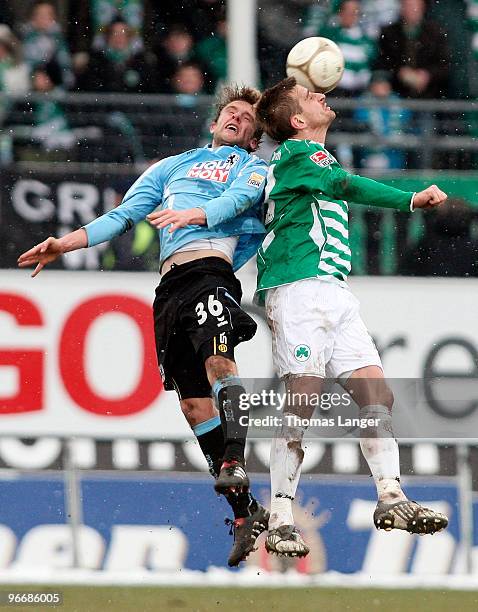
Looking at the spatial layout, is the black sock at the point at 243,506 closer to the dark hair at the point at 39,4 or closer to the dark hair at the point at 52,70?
the dark hair at the point at 52,70

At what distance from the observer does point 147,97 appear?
1136 cm

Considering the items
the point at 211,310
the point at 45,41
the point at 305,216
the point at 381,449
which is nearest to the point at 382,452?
the point at 381,449

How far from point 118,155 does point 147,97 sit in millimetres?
500

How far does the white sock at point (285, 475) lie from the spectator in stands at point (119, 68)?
5.12m

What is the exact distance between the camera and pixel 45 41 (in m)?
11.9

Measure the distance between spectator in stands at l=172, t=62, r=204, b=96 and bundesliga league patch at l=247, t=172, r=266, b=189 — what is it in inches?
168

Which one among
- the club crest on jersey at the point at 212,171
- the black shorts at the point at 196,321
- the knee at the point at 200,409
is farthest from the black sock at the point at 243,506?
the club crest on jersey at the point at 212,171

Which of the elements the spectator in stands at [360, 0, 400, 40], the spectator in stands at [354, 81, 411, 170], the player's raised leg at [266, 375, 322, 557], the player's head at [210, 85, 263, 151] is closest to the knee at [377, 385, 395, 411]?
the player's raised leg at [266, 375, 322, 557]

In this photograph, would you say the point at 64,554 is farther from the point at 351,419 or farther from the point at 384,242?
the point at 351,419

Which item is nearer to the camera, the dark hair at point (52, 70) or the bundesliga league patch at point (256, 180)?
the bundesliga league patch at point (256, 180)

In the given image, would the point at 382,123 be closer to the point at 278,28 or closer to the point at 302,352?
the point at 278,28

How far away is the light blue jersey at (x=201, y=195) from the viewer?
7398mm

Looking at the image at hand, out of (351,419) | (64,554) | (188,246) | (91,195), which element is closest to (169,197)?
(188,246)

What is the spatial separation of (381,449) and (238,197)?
131 centimetres
